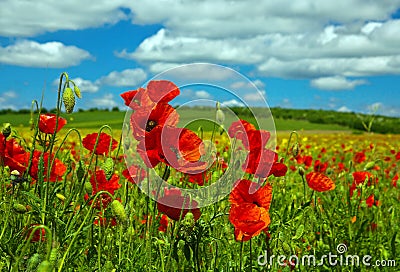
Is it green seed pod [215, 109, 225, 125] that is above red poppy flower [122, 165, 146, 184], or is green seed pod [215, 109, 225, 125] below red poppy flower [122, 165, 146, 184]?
above

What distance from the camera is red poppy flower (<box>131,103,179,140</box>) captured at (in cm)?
169

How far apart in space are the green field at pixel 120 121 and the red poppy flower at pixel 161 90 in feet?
0.37

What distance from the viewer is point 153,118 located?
5.64ft

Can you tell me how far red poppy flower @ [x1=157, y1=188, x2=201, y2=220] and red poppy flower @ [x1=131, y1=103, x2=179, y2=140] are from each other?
252 mm

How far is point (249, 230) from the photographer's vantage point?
1.79 m

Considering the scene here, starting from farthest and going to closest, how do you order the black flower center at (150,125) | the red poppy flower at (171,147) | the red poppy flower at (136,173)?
the red poppy flower at (136,173)
the black flower center at (150,125)
the red poppy flower at (171,147)

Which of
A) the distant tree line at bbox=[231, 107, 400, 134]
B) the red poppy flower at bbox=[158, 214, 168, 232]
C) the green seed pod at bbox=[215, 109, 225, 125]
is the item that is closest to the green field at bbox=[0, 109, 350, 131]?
the green seed pod at bbox=[215, 109, 225, 125]

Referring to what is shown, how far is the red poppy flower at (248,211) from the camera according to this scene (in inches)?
70.3

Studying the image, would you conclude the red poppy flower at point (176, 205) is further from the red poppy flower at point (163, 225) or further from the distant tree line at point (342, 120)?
the distant tree line at point (342, 120)

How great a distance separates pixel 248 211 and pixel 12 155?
3.64 ft

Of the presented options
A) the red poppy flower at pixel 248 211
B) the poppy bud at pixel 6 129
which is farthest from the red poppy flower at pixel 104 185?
the red poppy flower at pixel 248 211

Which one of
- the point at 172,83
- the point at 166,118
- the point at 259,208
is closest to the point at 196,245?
the point at 259,208

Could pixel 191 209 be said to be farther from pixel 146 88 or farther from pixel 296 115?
pixel 296 115

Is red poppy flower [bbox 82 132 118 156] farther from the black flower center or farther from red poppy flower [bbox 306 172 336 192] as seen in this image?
red poppy flower [bbox 306 172 336 192]
